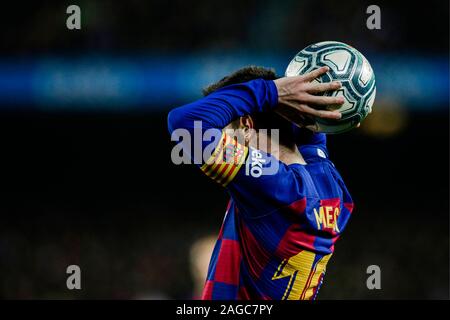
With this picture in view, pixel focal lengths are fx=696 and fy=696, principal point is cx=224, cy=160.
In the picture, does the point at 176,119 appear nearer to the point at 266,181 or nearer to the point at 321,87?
the point at 266,181

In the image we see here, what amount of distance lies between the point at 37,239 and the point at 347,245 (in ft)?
17.8

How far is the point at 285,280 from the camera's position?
3.26 metres

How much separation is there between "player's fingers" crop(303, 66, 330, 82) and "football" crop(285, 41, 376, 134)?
0.07 feet

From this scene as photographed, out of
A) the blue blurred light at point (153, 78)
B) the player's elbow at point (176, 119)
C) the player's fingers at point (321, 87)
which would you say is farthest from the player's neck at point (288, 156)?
the blue blurred light at point (153, 78)

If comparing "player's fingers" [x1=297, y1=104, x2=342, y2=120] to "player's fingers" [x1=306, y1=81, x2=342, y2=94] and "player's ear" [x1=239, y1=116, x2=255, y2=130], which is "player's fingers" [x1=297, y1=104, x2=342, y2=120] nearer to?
"player's fingers" [x1=306, y1=81, x2=342, y2=94]

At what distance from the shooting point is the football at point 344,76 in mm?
3125

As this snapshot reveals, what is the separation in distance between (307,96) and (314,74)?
119 millimetres

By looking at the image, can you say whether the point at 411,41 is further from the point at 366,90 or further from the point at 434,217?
the point at 366,90

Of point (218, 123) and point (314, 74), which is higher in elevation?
point (314, 74)

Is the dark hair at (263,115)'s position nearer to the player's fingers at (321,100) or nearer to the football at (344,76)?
the football at (344,76)

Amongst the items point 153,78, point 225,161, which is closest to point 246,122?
point 225,161

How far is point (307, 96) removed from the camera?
3025 mm
